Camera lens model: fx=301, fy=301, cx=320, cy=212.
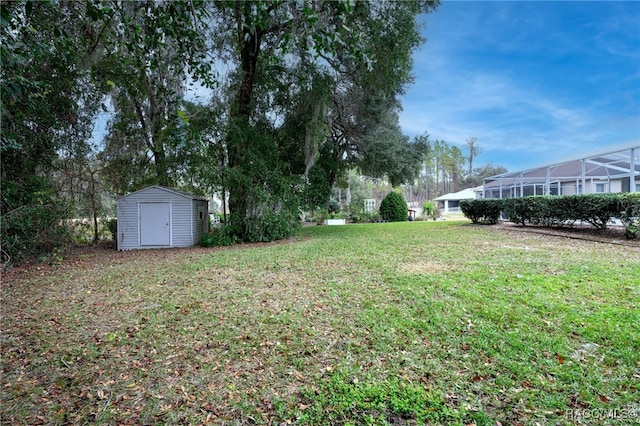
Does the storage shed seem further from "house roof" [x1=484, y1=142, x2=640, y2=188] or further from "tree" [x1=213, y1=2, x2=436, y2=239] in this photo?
"house roof" [x1=484, y1=142, x2=640, y2=188]

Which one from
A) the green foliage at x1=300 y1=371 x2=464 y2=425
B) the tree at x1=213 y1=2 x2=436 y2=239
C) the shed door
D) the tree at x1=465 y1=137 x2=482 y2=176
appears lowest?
the green foliage at x1=300 y1=371 x2=464 y2=425

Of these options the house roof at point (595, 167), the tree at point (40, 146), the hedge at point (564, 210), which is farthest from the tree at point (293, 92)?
the house roof at point (595, 167)

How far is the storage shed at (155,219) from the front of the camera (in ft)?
32.1

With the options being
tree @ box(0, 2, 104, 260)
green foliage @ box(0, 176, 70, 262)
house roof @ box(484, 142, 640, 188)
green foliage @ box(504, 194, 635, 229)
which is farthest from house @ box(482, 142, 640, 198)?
green foliage @ box(0, 176, 70, 262)

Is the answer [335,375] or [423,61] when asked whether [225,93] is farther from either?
[335,375]

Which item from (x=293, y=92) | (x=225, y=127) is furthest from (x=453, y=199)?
(x=225, y=127)

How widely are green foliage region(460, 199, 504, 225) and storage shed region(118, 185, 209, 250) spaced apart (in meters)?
11.7

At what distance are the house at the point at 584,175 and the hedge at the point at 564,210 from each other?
3.96 feet

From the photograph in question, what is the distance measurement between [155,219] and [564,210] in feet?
42.0

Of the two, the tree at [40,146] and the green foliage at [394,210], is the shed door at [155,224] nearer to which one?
the tree at [40,146]

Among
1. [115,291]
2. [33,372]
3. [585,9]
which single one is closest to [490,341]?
[33,372]

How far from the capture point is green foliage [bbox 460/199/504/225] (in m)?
12.4

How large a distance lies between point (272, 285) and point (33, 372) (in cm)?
272

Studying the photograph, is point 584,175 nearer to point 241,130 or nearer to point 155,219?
point 241,130
